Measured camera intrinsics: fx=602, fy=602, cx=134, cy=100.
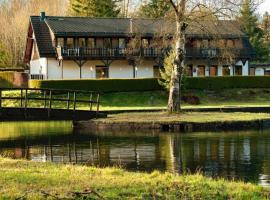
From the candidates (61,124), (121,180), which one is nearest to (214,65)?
(61,124)

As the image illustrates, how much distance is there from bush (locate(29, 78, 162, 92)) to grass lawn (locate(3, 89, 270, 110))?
24.0 inches

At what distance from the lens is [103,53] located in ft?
215

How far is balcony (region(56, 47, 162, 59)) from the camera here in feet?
209

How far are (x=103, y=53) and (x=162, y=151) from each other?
43.4m

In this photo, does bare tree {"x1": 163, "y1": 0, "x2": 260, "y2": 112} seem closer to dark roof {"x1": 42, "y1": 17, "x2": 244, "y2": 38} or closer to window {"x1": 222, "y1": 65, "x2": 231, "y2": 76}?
dark roof {"x1": 42, "y1": 17, "x2": 244, "y2": 38}

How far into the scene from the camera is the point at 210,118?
33.9m

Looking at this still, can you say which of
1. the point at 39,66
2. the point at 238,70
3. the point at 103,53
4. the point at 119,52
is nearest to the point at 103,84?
the point at 103,53

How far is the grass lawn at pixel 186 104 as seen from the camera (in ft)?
164

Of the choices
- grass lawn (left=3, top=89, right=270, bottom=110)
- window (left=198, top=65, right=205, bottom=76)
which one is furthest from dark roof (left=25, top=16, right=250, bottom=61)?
grass lawn (left=3, top=89, right=270, bottom=110)

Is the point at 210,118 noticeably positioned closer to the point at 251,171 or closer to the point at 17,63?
the point at 251,171

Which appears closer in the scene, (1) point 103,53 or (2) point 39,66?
(1) point 103,53

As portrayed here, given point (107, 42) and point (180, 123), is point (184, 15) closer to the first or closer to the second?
point (180, 123)

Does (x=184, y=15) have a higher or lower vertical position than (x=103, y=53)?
higher

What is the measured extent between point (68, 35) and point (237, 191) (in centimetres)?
5418
